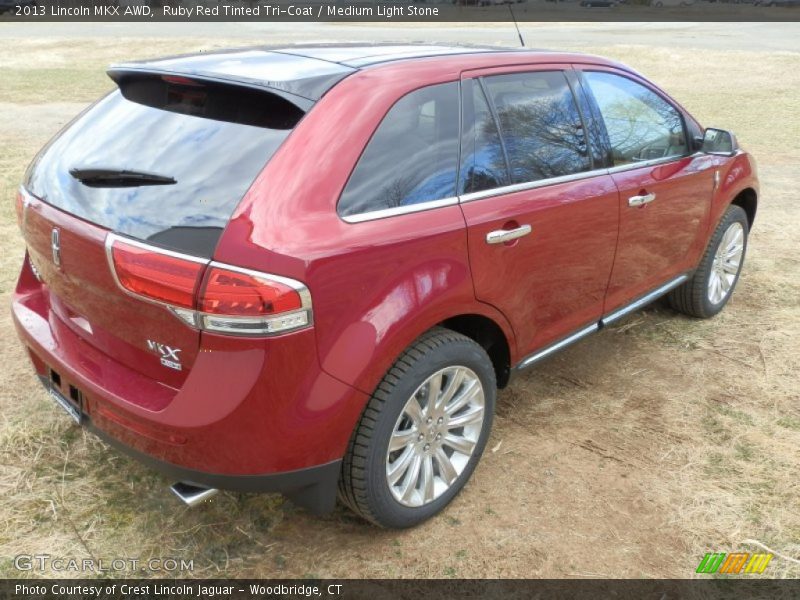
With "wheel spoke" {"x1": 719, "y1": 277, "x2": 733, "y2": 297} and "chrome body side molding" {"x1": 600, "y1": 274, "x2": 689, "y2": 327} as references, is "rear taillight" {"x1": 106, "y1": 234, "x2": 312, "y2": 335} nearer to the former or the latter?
"chrome body side molding" {"x1": 600, "y1": 274, "x2": 689, "y2": 327}

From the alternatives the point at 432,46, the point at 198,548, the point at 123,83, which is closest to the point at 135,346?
the point at 198,548

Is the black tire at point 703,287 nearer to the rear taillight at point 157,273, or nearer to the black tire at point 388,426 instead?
the black tire at point 388,426

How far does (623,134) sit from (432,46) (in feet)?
3.63

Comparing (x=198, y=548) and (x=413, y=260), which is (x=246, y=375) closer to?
(x=413, y=260)

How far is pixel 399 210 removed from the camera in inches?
98.0

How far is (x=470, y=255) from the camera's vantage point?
8.79 feet

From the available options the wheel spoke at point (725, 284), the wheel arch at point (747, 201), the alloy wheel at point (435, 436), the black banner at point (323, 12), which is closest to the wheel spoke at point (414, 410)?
the alloy wheel at point (435, 436)

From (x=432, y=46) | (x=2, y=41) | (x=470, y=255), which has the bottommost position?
(x=2, y=41)

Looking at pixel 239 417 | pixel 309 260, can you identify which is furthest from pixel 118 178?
pixel 239 417

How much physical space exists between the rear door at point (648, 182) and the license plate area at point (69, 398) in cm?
245

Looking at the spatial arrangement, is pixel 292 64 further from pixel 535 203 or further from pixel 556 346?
pixel 556 346

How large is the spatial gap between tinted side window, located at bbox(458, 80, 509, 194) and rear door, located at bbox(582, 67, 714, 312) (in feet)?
2.68

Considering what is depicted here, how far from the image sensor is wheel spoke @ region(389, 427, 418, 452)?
2600 mm

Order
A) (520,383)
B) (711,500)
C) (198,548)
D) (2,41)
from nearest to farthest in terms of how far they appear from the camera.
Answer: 1. (198,548)
2. (711,500)
3. (520,383)
4. (2,41)
